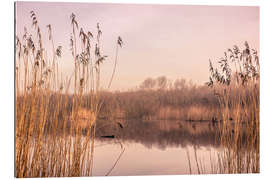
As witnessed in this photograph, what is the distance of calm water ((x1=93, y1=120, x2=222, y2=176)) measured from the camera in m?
4.27

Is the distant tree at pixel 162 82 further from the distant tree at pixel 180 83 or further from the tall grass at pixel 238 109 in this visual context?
the tall grass at pixel 238 109

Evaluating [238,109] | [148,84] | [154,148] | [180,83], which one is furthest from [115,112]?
[238,109]

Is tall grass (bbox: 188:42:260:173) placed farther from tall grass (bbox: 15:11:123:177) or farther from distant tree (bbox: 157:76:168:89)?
tall grass (bbox: 15:11:123:177)

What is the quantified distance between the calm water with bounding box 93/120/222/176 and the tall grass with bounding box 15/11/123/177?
0.20m

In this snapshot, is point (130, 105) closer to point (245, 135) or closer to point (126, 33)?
point (126, 33)

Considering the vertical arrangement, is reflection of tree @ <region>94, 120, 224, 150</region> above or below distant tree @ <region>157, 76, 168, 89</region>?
below

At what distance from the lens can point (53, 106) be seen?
4.17 metres

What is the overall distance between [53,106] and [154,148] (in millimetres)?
1244

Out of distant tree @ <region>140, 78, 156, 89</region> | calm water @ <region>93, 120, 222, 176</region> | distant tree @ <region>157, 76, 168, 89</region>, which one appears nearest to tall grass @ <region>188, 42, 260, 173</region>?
calm water @ <region>93, 120, 222, 176</region>

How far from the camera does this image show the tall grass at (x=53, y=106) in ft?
13.4

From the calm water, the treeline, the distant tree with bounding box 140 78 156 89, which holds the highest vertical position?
the distant tree with bounding box 140 78 156 89

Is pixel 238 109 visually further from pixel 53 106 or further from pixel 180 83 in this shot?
pixel 53 106
